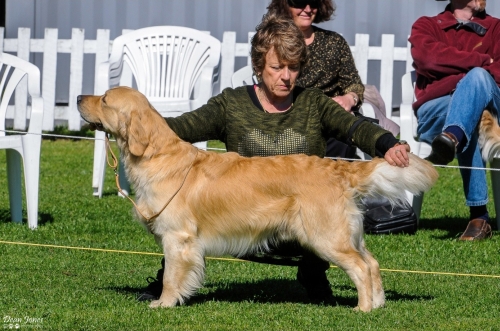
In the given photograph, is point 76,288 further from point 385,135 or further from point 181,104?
point 181,104

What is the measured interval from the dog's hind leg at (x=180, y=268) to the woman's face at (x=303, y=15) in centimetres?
260

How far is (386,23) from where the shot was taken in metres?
13.5

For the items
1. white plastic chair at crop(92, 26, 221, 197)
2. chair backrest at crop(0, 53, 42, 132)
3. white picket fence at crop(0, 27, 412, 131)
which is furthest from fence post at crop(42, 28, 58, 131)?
chair backrest at crop(0, 53, 42, 132)

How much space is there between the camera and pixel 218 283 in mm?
5660

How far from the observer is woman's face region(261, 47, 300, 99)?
5.07 metres

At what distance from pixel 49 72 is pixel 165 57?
148 inches

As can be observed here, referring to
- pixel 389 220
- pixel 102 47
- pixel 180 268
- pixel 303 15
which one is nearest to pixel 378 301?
Result: pixel 180 268

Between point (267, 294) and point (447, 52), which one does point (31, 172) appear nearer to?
point (267, 294)

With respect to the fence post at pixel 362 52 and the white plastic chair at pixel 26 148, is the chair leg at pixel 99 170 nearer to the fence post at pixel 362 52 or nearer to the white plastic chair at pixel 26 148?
the white plastic chair at pixel 26 148

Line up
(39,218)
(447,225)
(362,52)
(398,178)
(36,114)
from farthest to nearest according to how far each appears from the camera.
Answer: (362,52) → (447,225) → (39,218) → (36,114) → (398,178)

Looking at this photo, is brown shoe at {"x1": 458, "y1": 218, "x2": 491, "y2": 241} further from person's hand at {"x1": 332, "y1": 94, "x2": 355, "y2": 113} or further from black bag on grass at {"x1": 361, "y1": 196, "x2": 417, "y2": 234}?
person's hand at {"x1": 332, "y1": 94, "x2": 355, "y2": 113}

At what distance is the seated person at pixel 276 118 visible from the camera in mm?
5078

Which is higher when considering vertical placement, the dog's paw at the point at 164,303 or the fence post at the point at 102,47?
the fence post at the point at 102,47

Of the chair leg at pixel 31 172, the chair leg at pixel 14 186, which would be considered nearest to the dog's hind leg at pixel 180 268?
the chair leg at pixel 31 172
